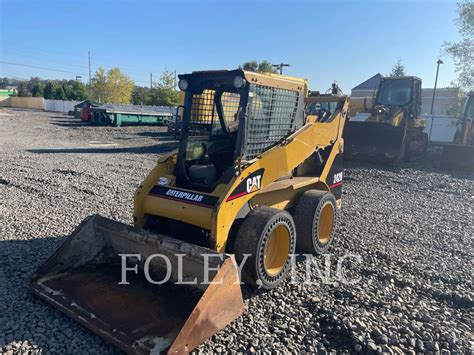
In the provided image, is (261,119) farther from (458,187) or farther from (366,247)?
(458,187)

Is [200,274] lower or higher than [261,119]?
lower

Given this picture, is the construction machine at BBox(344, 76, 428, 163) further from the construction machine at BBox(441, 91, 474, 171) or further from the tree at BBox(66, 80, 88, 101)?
the tree at BBox(66, 80, 88, 101)

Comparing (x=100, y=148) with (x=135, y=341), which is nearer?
(x=135, y=341)

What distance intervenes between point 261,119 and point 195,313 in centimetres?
233

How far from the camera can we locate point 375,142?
40.3 ft

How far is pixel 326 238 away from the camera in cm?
543

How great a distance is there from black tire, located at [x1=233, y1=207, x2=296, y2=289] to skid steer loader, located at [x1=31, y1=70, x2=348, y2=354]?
0.01 meters

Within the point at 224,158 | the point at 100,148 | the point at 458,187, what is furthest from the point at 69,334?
the point at 100,148

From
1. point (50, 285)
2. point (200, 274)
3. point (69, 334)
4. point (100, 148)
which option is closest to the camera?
point (69, 334)

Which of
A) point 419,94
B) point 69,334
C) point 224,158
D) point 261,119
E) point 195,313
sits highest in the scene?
point 419,94

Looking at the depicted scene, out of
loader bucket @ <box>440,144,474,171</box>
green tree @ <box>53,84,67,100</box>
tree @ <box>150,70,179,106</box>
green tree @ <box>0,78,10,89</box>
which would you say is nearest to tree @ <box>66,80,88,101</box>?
green tree @ <box>53,84,67,100</box>

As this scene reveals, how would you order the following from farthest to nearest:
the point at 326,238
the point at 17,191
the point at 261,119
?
1. the point at 17,191
2. the point at 326,238
3. the point at 261,119

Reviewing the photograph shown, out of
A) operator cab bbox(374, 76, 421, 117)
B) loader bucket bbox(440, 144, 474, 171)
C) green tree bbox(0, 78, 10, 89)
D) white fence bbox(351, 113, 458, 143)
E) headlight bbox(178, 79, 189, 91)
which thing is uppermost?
green tree bbox(0, 78, 10, 89)

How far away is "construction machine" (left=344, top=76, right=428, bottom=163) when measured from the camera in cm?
1206
